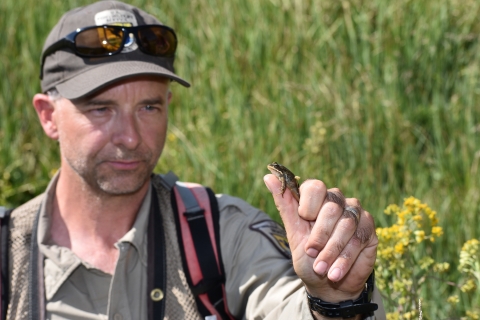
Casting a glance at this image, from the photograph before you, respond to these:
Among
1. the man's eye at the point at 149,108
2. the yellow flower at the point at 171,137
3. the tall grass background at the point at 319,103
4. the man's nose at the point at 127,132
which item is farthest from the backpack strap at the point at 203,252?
the yellow flower at the point at 171,137

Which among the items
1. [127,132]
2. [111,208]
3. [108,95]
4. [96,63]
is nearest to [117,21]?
[96,63]

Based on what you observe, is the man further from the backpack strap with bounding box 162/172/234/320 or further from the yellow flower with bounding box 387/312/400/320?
the yellow flower with bounding box 387/312/400/320

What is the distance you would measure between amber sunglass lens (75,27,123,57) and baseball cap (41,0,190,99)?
0.03 m

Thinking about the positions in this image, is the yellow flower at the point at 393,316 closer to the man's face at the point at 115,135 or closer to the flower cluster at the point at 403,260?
the flower cluster at the point at 403,260

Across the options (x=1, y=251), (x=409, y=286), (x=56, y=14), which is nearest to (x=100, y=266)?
(x=1, y=251)

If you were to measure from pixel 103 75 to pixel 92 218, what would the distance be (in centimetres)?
61

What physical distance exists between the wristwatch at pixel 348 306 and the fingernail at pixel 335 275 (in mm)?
233

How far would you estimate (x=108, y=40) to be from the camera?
2.86 m

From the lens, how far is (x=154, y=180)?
3.00 metres

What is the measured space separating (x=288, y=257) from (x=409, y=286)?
47 centimetres

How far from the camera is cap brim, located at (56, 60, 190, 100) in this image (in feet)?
8.96

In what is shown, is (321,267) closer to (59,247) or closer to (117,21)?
(59,247)

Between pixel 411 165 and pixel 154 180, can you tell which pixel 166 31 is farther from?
pixel 411 165

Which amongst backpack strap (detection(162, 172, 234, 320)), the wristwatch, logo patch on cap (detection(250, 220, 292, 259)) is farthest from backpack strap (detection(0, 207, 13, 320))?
the wristwatch
